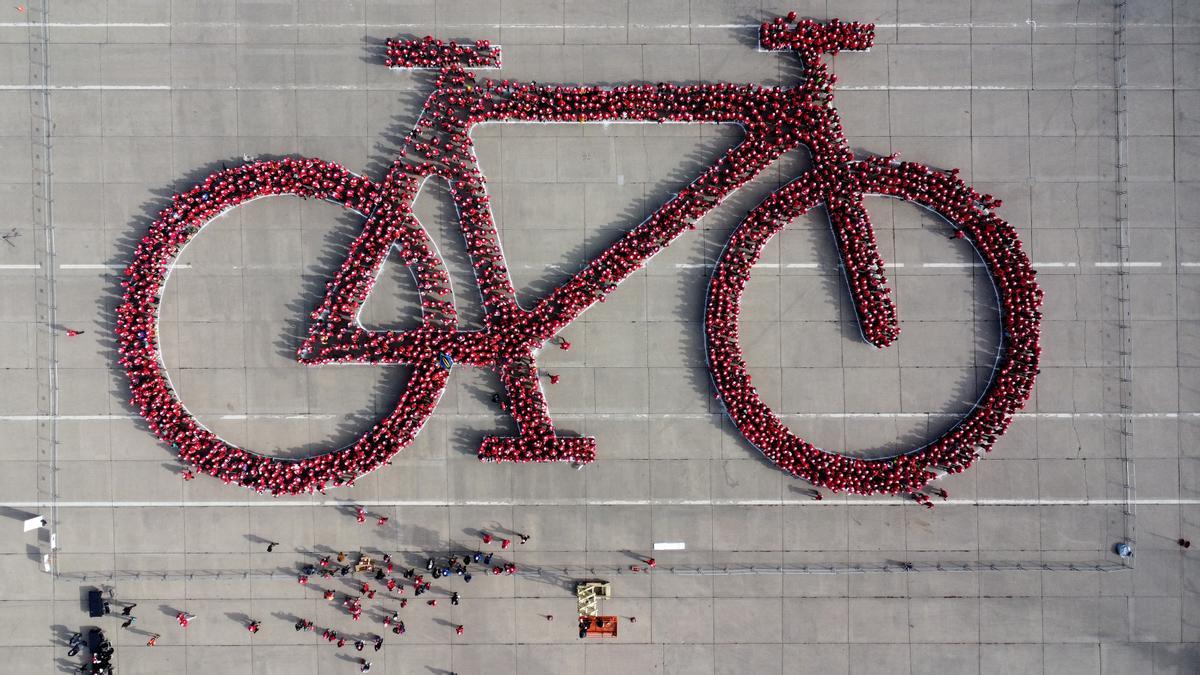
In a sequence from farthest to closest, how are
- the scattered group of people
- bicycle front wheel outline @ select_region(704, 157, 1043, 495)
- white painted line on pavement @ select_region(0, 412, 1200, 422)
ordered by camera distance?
1. white painted line on pavement @ select_region(0, 412, 1200, 422)
2. the scattered group of people
3. bicycle front wheel outline @ select_region(704, 157, 1043, 495)

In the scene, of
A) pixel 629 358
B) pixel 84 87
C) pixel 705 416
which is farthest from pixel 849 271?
pixel 84 87

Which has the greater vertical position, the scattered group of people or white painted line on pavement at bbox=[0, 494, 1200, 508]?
white painted line on pavement at bbox=[0, 494, 1200, 508]

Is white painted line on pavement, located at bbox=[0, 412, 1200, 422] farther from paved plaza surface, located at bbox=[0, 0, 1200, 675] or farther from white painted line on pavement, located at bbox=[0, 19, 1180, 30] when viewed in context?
white painted line on pavement, located at bbox=[0, 19, 1180, 30]

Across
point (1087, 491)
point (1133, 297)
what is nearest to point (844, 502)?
point (1087, 491)

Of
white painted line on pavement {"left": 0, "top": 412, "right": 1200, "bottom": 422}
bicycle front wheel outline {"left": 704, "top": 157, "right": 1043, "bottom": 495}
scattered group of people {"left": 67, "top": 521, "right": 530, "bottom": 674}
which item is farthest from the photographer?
white painted line on pavement {"left": 0, "top": 412, "right": 1200, "bottom": 422}

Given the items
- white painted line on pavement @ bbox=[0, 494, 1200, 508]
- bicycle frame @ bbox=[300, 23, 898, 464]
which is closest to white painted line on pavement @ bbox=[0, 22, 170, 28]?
bicycle frame @ bbox=[300, 23, 898, 464]

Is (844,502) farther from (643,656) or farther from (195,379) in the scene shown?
(195,379)

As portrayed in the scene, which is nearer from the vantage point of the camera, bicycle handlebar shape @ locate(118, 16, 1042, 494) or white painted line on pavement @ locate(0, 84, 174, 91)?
bicycle handlebar shape @ locate(118, 16, 1042, 494)
